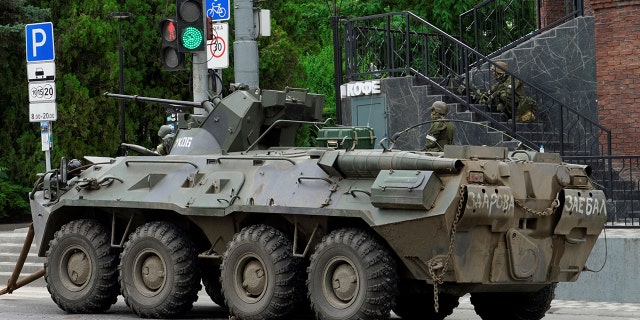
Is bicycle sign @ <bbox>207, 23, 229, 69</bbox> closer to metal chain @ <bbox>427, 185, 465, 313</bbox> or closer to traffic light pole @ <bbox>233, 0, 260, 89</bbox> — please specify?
traffic light pole @ <bbox>233, 0, 260, 89</bbox>

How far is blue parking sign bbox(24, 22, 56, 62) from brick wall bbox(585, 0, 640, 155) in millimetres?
8546

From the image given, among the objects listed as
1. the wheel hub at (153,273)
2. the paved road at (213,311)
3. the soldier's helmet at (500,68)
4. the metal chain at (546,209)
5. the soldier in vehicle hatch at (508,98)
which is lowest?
the paved road at (213,311)

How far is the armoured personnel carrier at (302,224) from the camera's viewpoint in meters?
13.6

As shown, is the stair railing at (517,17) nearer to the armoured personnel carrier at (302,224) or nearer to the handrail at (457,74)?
Result: the handrail at (457,74)

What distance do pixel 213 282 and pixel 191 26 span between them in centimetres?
358

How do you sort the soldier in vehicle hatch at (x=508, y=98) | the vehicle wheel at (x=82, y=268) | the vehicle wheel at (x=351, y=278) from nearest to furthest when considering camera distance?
the vehicle wheel at (x=351, y=278), the vehicle wheel at (x=82, y=268), the soldier in vehicle hatch at (x=508, y=98)

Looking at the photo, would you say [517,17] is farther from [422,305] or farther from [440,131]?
[422,305]

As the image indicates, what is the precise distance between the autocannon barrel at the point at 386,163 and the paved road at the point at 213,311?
2.82 meters

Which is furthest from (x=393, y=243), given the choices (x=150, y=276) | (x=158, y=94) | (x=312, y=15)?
(x=312, y=15)

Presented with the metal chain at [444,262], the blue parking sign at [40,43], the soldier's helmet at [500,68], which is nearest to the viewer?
the metal chain at [444,262]

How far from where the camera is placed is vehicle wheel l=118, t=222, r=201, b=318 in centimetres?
1567

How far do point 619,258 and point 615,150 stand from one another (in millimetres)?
Answer: 4825

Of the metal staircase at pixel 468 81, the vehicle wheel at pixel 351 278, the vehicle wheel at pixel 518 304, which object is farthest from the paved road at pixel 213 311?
the metal staircase at pixel 468 81

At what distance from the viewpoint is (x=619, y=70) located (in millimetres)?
22938
